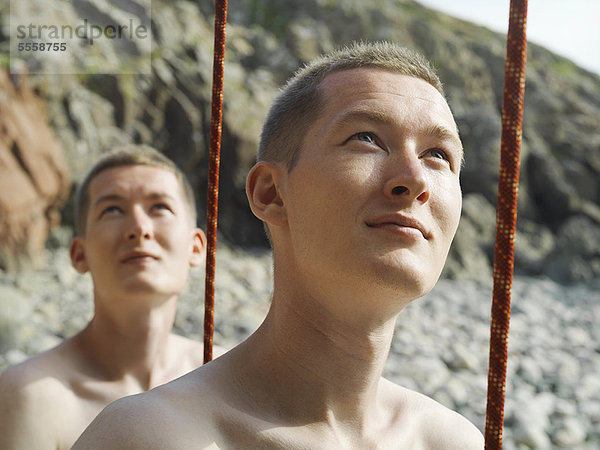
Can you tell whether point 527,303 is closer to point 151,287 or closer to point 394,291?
point 151,287

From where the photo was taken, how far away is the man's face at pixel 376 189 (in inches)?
40.7

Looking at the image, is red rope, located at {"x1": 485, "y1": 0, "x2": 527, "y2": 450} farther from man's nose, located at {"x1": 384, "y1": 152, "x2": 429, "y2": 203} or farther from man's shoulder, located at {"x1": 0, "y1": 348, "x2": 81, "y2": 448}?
man's shoulder, located at {"x1": 0, "y1": 348, "x2": 81, "y2": 448}

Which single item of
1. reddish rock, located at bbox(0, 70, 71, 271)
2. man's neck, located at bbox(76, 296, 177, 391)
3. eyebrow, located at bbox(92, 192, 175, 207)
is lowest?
reddish rock, located at bbox(0, 70, 71, 271)

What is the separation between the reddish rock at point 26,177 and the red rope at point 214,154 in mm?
7529

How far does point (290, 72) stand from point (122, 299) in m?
15.1

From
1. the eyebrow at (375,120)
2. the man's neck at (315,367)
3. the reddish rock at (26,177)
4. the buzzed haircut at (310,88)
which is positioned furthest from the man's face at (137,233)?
the reddish rock at (26,177)

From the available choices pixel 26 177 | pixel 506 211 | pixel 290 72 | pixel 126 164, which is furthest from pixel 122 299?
pixel 290 72

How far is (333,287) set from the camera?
108cm

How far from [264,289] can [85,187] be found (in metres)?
7.47

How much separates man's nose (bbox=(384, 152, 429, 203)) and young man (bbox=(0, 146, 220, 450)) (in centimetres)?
127

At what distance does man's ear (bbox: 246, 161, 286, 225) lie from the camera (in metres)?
1.20

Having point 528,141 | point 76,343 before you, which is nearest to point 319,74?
point 76,343

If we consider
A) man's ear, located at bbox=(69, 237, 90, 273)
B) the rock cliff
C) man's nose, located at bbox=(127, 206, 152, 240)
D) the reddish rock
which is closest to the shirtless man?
man's nose, located at bbox=(127, 206, 152, 240)

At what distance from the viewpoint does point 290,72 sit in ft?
54.7
